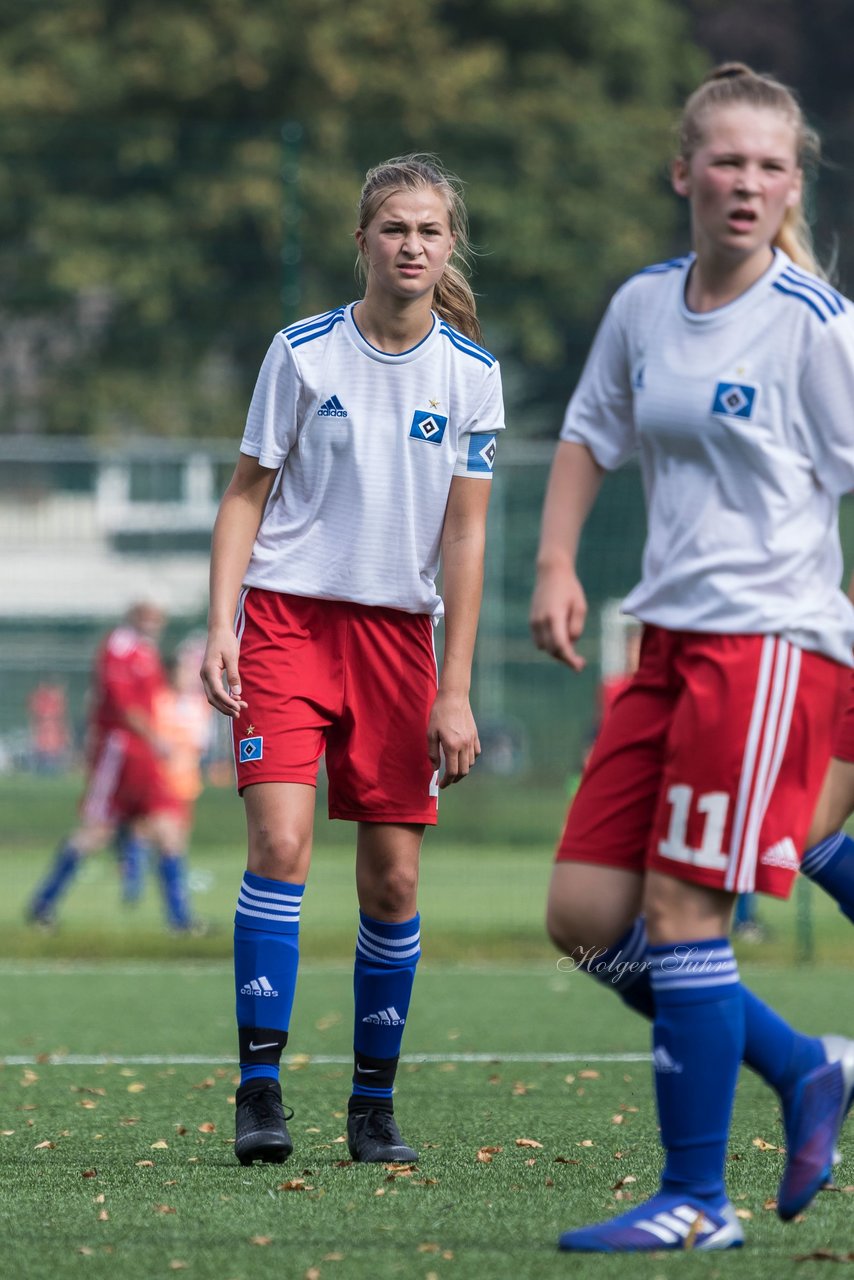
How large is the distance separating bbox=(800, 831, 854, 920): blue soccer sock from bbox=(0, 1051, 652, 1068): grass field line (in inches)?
98.6

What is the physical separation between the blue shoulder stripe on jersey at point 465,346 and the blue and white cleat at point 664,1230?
2.11 metres

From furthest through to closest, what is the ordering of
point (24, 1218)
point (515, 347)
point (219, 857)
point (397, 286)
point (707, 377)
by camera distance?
point (219, 857)
point (515, 347)
point (397, 286)
point (24, 1218)
point (707, 377)

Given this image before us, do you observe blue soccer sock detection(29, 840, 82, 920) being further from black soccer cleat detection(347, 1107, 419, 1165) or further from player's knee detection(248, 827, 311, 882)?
player's knee detection(248, 827, 311, 882)

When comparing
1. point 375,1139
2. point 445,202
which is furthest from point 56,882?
point 445,202

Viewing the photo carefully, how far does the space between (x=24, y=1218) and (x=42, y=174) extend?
1065 cm

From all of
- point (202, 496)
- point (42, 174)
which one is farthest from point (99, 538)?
point (42, 174)

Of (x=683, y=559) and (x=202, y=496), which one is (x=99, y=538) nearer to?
(x=202, y=496)

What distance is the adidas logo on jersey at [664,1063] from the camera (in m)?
3.66

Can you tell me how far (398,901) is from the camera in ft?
16.5

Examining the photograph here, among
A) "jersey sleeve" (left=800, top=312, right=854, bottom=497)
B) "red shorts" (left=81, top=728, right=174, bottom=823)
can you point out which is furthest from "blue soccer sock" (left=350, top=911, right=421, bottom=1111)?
"red shorts" (left=81, top=728, right=174, bottom=823)

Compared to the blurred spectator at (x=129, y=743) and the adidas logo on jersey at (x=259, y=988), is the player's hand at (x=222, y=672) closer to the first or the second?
the adidas logo on jersey at (x=259, y=988)

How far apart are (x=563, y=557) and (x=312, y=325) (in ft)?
4.74

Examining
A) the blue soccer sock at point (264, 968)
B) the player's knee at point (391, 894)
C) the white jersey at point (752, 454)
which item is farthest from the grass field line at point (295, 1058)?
the white jersey at point (752, 454)

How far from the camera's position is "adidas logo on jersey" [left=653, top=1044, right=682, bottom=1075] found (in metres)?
3.66
